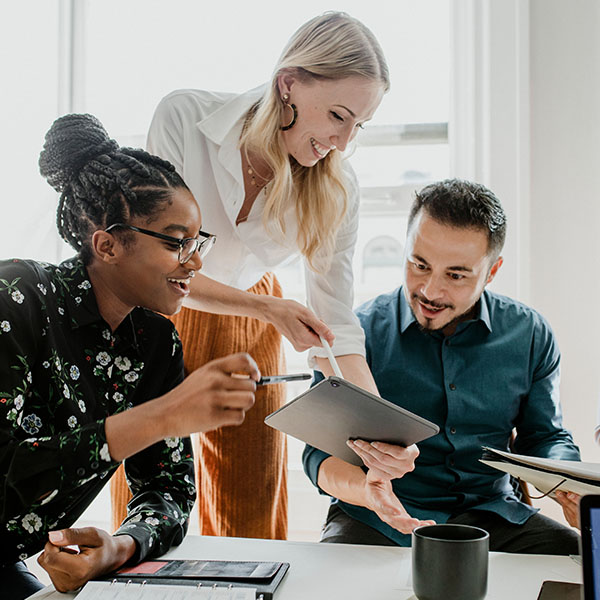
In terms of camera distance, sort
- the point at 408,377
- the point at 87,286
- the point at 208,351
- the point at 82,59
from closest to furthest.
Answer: the point at 87,286 → the point at 408,377 → the point at 208,351 → the point at 82,59

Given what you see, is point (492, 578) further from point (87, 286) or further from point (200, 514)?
point (200, 514)

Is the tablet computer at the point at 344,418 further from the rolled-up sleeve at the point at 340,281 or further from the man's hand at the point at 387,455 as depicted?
the rolled-up sleeve at the point at 340,281

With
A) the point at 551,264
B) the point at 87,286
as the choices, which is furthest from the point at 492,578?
the point at 551,264

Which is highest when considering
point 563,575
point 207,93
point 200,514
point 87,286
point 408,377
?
point 207,93

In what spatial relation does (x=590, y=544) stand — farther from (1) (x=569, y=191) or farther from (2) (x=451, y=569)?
(1) (x=569, y=191)

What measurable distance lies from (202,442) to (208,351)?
0.81ft

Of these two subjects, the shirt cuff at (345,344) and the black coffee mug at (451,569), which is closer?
the black coffee mug at (451,569)

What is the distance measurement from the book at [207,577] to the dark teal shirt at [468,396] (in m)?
0.54

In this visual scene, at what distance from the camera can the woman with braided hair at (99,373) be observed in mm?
974

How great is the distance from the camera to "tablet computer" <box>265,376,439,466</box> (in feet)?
3.49

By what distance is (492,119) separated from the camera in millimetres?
2340

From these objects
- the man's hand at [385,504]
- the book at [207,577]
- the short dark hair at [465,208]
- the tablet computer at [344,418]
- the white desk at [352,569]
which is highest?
the short dark hair at [465,208]

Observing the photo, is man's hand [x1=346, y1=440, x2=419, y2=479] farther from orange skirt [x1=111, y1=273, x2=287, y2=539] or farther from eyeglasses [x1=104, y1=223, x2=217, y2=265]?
orange skirt [x1=111, y1=273, x2=287, y2=539]

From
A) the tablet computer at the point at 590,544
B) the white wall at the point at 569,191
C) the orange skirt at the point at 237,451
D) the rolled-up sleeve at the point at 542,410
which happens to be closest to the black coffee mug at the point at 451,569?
the tablet computer at the point at 590,544
